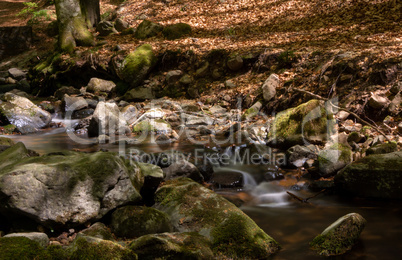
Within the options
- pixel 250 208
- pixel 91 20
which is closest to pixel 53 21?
pixel 91 20

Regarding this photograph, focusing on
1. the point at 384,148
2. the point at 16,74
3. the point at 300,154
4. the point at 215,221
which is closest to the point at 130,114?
the point at 300,154

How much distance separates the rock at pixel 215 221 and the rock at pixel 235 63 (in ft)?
19.7

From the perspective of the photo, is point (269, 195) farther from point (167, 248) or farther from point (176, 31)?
point (176, 31)

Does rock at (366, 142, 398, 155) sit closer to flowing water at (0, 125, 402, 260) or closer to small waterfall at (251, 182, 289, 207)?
flowing water at (0, 125, 402, 260)

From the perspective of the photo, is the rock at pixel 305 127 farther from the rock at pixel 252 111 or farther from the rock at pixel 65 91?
the rock at pixel 65 91

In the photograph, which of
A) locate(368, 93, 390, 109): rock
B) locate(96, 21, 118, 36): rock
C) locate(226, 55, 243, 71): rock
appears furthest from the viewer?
locate(96, 21, 118, 36): rock

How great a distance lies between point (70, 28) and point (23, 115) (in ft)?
17.8

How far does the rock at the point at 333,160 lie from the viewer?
475cm

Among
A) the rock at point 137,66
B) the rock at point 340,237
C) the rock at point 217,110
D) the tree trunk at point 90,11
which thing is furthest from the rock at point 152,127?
the tree trunk at point 90,11

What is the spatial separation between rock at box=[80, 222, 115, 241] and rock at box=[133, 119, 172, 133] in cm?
489

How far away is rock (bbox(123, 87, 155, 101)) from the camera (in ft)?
32.8

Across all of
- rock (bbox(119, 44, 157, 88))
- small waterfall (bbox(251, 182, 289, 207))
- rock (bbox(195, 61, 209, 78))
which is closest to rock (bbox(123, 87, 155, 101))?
rock (bbox(119, 44, 157, 88))

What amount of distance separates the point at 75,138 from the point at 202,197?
536 centimetres

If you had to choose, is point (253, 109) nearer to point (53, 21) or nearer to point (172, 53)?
point (172, 53)
